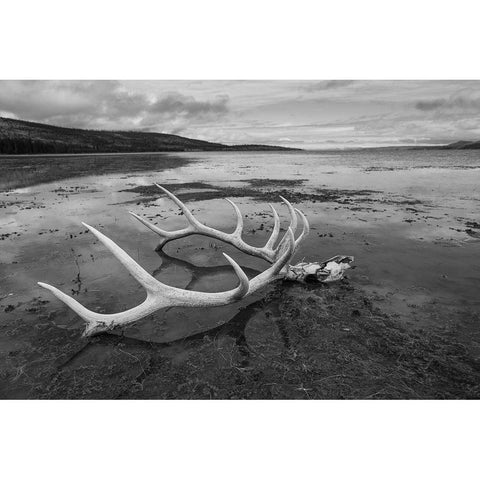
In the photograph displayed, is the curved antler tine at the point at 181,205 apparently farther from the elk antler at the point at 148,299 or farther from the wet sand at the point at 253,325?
the elk antler at the point at 148,299

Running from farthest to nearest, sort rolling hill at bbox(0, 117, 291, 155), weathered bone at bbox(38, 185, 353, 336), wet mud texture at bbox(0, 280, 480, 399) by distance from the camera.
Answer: rolling hill at bbox(0, 117, 291, 155) → weathered bone at bbox(38, 185, 353, 336) → wet mud texture at bbox(0, 280, 480, 399)

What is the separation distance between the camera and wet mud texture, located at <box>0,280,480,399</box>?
266cm

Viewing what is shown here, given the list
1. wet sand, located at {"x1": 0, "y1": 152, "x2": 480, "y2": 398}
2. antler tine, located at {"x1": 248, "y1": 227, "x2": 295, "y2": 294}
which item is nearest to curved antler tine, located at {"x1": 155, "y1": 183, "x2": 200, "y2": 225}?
wet sand, located at {"x1": 0, "y1": 152, "x2": 480, "y2": 398}

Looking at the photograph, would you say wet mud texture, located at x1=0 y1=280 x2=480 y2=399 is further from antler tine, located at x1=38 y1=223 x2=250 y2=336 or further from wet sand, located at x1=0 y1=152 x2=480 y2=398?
antler tine, located at x1=38 y1=223 x2=250 y2=336

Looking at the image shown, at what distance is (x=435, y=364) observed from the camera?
2.88m

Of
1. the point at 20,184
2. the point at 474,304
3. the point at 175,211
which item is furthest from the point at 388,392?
the point at 20,184

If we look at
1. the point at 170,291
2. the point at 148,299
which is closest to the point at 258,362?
the point at 170,291

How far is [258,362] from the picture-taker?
2947 millimetres

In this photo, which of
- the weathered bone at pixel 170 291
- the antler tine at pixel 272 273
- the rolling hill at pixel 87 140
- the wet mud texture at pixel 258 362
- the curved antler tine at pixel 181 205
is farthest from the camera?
the rolling hill at pixel 87 140

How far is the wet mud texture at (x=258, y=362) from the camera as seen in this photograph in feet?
8.72

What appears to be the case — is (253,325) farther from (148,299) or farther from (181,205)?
(181,205)

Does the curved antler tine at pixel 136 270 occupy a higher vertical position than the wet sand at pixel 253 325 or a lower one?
higher

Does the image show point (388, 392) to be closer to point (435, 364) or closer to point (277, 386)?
point (435, 364)

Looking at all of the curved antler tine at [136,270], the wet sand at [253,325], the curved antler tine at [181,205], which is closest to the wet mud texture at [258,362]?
the wet sand at [253,325]
